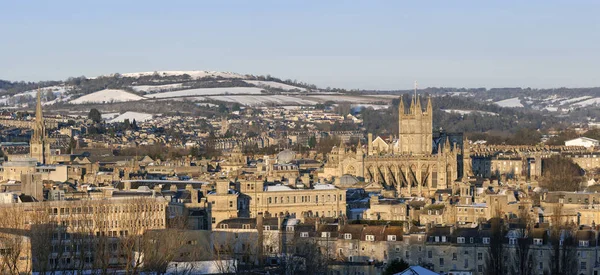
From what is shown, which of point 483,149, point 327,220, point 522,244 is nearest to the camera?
point 522,244

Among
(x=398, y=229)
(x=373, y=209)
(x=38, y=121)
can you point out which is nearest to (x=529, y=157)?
(x=38, y=121)

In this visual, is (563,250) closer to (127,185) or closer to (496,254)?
A: (496,254)

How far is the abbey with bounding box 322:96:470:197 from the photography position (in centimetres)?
9996

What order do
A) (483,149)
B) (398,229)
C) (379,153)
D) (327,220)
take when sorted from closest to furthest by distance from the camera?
(398,229)
(327,220)
(379,153)
(483,149)

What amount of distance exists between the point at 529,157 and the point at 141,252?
69064 millimetres

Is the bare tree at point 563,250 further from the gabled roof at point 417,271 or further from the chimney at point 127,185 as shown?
the chimney at point 127,185

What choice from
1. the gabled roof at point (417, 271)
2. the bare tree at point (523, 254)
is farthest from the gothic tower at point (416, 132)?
the gabled roof at point (417, 271)

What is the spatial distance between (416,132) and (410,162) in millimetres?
6256

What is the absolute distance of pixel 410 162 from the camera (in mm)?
105062

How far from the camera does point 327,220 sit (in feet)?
226

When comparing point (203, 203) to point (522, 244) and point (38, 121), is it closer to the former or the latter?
point (522, 244)

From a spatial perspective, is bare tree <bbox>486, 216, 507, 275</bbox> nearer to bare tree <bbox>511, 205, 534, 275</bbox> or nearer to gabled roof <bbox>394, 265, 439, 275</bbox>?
bare tree <bbox>511, 205, 534, 275</bbox>

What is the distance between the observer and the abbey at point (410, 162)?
9996cm

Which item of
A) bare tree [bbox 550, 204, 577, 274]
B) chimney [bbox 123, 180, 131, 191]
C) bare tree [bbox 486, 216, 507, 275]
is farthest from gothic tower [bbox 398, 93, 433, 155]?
bare tree [bbox 486, 216, 507, 275]
